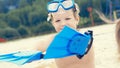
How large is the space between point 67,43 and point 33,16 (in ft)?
63.0

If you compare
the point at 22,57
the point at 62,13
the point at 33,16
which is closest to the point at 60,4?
the point at 62,13

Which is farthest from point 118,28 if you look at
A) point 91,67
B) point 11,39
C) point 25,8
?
point 25,8

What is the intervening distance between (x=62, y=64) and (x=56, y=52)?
70cm

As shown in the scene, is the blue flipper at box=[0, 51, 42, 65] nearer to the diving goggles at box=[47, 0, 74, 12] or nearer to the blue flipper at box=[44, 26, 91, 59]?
the blue flipper at box=[44, 26, 91, 59]

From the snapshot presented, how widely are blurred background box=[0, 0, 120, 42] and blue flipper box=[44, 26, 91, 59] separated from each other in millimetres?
16164

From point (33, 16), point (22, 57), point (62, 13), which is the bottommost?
point (33, 16)

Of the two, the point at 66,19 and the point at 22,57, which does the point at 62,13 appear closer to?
the point at 66,19

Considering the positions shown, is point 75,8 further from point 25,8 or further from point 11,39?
point 25,8

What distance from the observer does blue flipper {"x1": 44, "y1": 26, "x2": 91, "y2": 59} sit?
1826 mm

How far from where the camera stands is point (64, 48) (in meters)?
1.92

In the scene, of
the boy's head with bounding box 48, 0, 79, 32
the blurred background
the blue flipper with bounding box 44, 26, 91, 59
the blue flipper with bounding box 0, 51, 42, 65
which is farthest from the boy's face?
the blurred background

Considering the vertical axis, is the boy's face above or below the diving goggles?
below

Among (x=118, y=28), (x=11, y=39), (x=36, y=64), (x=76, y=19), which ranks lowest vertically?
(x=11, y=39)

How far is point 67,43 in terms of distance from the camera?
1.90 meters
